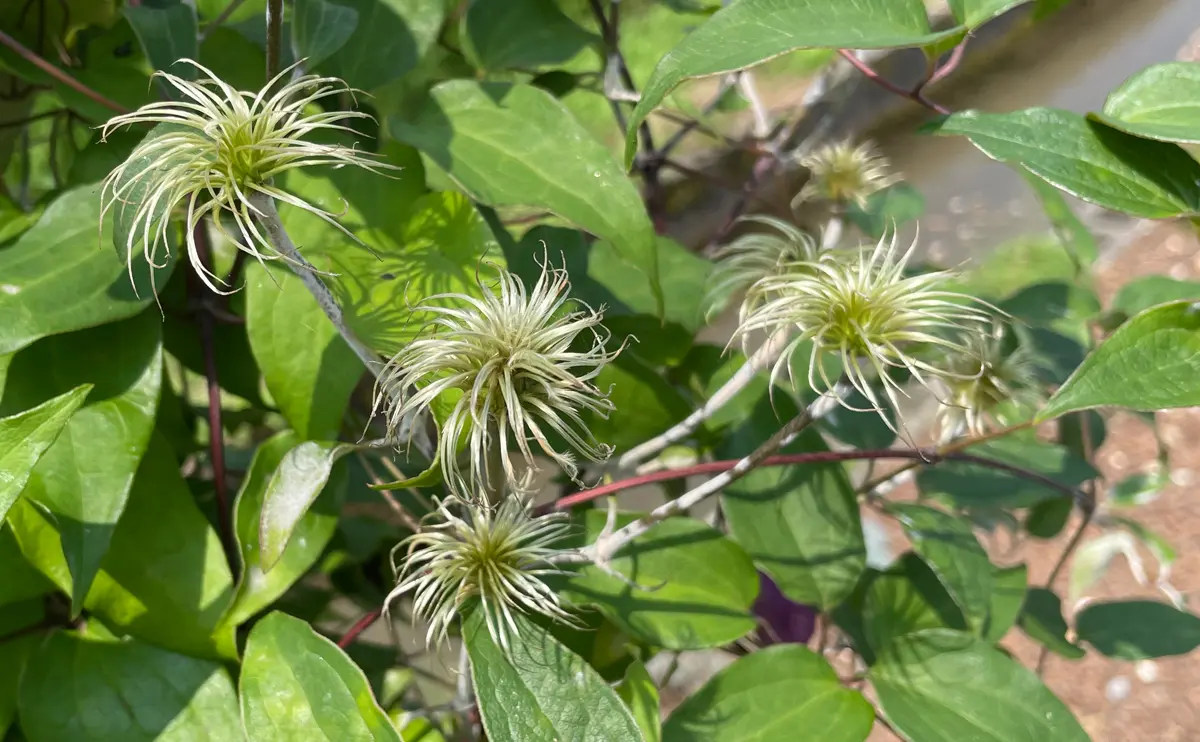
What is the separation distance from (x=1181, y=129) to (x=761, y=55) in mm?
152

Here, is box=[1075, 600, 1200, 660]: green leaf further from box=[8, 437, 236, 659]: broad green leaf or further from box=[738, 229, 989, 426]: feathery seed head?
box=[8, 437, 236, 659]: broad green leaf

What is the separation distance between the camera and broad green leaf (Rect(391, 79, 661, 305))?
0.32 meters

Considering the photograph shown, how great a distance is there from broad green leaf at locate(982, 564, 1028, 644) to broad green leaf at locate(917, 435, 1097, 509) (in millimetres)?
52

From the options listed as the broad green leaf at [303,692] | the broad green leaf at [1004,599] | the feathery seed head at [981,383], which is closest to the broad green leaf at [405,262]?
the broad green leaf at [303,692]

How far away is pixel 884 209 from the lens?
653mm

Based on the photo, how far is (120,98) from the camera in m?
0.40

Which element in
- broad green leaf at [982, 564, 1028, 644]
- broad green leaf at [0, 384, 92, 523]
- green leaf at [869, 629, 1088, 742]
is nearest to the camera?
broad green leaf at [0, 384, 92, 523]

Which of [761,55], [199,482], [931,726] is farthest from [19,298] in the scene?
[931,726]

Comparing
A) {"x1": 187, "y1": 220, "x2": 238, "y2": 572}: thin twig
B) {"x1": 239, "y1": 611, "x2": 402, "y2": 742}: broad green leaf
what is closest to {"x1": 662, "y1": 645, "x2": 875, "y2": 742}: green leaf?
{"x1": 239, "y1": 611, "x2": 402, "y2": 742}: broad green leaf

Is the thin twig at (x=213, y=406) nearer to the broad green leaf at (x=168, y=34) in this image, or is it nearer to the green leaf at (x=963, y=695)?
the broad green leaf at (x=168, y=34)

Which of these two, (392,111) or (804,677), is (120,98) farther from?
(804,677)

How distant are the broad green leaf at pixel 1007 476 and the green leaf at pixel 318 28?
41cm

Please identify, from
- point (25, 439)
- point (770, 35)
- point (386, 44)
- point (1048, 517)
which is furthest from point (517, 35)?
point (1048, 517)

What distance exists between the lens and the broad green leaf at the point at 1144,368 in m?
0.26
